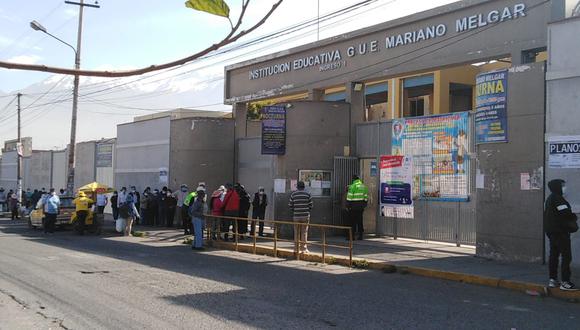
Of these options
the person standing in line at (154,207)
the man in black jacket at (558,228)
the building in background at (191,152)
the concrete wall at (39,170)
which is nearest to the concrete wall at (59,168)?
the concrete wall at (39,170)

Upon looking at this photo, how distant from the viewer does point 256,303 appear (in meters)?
8.74

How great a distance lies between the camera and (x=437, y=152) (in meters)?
16.4

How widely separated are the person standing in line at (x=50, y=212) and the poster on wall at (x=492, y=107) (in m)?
15.4

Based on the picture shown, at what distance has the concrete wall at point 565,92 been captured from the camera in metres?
11.5

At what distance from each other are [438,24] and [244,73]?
9749 millimetres

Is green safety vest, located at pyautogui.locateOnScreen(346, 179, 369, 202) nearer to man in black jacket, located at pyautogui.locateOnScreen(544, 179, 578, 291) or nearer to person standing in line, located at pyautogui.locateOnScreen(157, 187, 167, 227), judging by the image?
man in black jacket, located at pyautogui.locateOnScreen(544, 179, 578, 291)

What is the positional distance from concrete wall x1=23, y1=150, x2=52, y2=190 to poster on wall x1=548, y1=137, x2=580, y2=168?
39.4 meters

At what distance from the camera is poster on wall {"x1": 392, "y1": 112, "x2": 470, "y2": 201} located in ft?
51.6

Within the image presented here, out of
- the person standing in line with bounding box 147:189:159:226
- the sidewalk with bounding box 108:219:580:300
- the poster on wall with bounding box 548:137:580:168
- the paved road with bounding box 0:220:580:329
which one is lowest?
the paved road with bounding box 0:220:580:329

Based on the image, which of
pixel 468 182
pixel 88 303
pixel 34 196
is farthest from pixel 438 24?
pixel 34 196

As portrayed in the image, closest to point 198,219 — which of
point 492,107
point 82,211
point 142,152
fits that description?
point 82,211

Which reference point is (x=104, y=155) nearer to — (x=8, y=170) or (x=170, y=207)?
(x=170, y=207)

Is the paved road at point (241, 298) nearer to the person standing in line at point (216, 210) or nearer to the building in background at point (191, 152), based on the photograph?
the person standing in line at point (216, 210)

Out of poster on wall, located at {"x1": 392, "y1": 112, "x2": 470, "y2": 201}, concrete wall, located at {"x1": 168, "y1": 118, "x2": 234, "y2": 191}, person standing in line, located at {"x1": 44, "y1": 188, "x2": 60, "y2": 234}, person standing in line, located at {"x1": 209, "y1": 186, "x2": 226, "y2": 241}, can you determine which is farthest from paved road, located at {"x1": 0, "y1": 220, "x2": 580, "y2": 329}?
concrete wall, located at {"x1": 168, "y1": 118, "x2": 234, "y2": 191}
